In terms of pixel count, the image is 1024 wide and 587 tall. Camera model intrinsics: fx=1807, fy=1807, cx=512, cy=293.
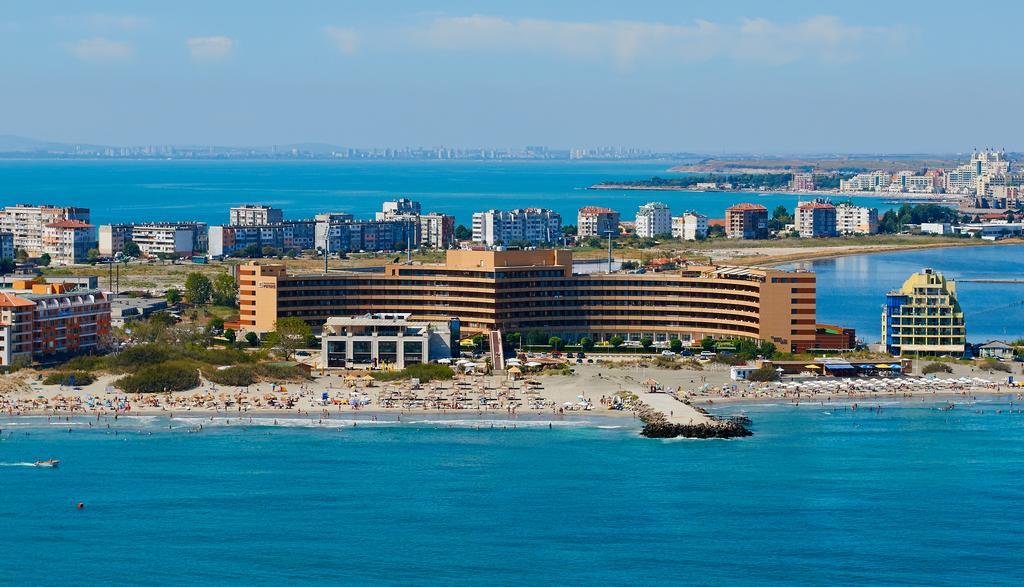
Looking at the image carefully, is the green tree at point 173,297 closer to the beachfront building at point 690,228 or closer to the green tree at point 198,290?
the green tree at point 198,290

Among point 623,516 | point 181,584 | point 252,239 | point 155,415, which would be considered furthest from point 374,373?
point 252,239

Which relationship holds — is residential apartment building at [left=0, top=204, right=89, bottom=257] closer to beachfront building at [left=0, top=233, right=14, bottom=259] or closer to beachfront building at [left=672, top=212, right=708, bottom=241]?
beachfront building at [left=0, top=233, right=14, bottom=259]

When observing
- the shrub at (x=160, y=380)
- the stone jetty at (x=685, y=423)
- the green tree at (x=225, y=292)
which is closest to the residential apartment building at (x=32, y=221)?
the green tree at (x=225, y=292)

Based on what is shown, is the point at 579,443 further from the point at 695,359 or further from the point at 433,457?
the point at 695,359

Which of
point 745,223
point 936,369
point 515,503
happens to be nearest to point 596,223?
point 745,223

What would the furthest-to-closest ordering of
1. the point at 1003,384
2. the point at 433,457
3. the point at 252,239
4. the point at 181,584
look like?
the point at 252,239 → the point at 1003,384 → the point at 433,457 → the point at 181,584

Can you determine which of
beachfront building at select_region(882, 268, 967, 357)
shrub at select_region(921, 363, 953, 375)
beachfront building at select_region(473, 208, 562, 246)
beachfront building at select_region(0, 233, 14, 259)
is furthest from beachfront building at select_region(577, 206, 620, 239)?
shrub at select_region(921, 363, 953, 375)
